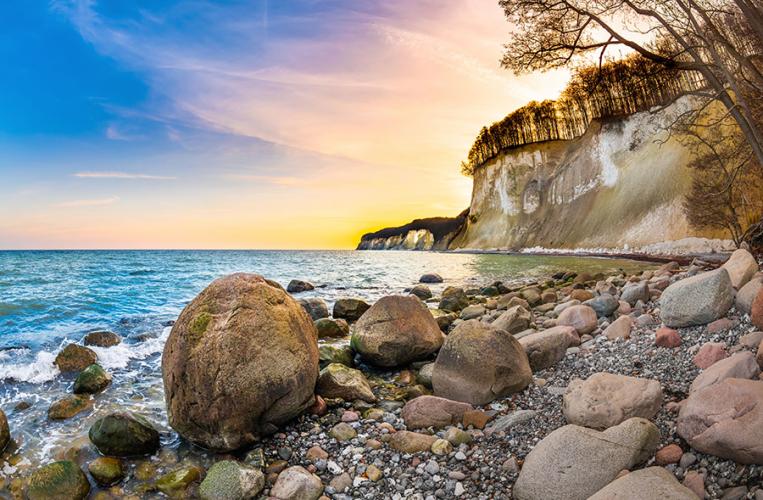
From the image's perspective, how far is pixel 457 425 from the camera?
18.9ft

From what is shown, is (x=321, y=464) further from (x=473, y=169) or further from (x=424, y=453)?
(x=473, y=169)

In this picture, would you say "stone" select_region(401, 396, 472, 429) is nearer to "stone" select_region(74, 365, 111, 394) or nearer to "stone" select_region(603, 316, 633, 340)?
"stone" select_region(603, 316, 633, 340)

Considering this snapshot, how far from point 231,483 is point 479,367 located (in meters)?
3.54

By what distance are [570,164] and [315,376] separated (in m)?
63.6

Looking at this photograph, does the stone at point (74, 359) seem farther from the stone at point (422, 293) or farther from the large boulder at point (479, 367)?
the stone at point (422, 293)

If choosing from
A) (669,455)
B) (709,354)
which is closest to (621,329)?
(709,354)

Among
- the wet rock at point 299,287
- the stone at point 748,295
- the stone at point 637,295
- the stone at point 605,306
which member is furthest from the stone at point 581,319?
the wet rock at point 299,287

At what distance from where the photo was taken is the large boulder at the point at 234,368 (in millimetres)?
5602

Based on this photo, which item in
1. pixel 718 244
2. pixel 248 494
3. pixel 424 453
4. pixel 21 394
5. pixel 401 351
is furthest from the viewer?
pixel 718 244

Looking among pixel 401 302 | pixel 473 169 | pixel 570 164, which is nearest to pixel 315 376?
pixel 401 302

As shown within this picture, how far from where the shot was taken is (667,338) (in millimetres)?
6492

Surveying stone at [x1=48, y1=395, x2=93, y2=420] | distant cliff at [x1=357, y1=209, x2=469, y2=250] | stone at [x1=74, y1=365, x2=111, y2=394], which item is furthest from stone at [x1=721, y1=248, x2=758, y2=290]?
distant cliff at [x1=357, y1=209, x2=469, y2=250]

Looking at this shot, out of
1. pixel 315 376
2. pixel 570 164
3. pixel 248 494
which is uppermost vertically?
pixel 570 164

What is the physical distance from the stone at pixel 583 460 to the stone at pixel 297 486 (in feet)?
6.55
